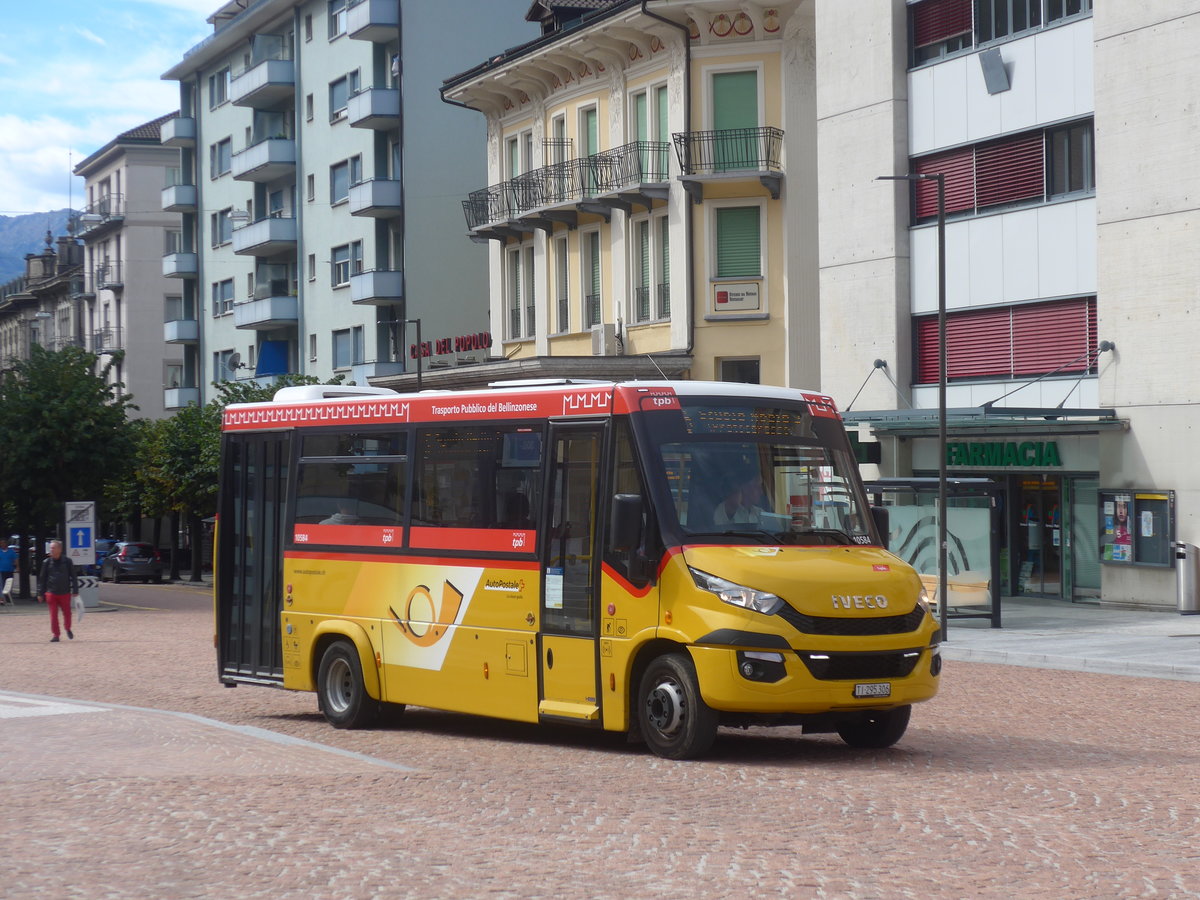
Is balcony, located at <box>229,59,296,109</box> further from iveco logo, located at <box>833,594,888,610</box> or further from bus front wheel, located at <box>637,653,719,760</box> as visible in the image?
iveco logo, located at <box>833,594,888,610</box>

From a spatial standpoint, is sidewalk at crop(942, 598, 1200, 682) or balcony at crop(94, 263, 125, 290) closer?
sidewalk at crop(942, 598, 1200, 682)

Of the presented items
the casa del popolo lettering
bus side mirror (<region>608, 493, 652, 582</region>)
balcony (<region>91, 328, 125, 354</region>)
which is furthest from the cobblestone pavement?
balcony (<region>91, 328, 125, 354</region>)

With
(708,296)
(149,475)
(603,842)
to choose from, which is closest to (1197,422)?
(708,296)

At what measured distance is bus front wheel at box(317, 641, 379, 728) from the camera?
14.6 metres

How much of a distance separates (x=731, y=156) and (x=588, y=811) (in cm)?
3214

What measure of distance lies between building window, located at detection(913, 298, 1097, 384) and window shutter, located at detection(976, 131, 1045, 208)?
6.89ft

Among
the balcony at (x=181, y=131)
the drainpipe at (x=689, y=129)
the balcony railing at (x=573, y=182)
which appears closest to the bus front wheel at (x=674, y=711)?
the drainpipe at (x=689, y=129)

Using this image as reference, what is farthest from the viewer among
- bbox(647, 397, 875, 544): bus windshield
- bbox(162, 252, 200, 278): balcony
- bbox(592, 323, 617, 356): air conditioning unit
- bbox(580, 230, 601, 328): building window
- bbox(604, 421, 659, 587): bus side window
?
bbox(162, 252, 200, 278): balcony

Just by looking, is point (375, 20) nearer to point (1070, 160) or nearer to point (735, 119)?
point (735, 119)

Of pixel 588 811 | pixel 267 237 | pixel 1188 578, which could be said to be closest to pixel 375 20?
pixel 267 237

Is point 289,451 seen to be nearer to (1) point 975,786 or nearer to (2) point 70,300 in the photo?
(1) point 975,786

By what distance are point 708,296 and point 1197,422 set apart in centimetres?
1469

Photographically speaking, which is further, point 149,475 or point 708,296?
point 149,475

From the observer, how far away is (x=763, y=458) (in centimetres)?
1244
